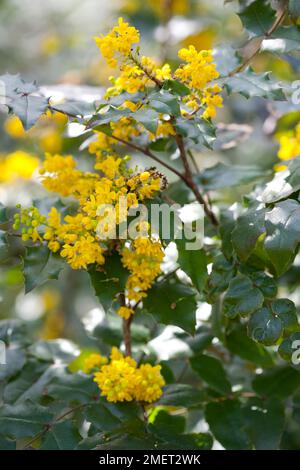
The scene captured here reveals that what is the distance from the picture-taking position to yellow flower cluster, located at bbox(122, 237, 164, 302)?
3.78 ft

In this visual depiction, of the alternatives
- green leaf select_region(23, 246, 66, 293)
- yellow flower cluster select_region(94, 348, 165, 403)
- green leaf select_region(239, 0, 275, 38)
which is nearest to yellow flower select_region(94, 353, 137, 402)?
yellow flower cluster select_region(94, 348, 165, 403)

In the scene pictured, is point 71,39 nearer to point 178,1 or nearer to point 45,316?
point 178,1

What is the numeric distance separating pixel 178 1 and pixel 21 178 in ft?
3.93

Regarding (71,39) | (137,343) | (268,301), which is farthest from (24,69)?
(268,301)

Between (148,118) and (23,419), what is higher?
(148,118)

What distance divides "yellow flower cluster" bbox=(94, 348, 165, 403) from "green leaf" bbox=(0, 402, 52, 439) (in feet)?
0.42

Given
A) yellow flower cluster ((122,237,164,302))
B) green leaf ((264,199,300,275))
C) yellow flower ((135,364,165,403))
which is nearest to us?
green leaf ((264,199,300,275))

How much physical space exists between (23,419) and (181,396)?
1.07 feet

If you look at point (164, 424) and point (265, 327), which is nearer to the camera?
point (265, 327)

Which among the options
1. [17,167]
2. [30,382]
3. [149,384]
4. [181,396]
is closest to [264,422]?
[181,396]

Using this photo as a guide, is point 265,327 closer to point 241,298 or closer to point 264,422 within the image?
point 241,298

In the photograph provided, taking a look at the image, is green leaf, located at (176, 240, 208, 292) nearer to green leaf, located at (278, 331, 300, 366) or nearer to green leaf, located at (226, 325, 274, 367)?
green leaf, located at (278, 331, 300, 366)

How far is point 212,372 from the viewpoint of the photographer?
4.74 feet

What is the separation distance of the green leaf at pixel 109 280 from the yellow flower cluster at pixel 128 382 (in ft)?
0.42
